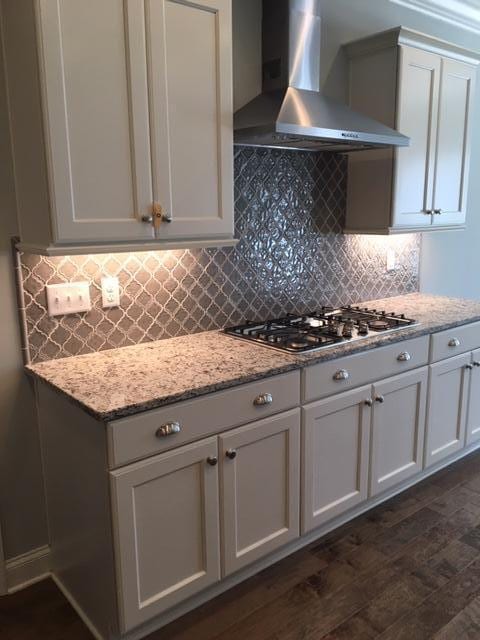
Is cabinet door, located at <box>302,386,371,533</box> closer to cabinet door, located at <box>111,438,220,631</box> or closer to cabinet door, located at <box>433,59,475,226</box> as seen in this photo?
cabinet door, located at <box>111,438,220,631</box>

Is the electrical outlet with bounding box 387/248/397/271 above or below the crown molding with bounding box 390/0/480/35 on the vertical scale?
below

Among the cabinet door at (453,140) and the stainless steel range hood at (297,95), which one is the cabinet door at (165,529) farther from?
the cabinet door at (453,140)

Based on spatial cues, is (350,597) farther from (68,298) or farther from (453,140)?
(453,140)

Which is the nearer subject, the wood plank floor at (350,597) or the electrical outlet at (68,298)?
the wood plank floor at (350,597)

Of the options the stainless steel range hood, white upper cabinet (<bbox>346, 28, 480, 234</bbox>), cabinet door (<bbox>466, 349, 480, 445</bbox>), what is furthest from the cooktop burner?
the stainless steel range hood

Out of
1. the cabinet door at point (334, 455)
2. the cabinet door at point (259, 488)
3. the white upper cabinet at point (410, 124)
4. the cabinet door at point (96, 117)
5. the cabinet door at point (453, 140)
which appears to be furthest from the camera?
the cabinet door at point (453, 140)

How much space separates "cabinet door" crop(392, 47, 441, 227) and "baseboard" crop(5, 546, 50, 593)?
2.31 m

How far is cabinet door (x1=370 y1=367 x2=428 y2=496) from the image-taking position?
2.55 meters

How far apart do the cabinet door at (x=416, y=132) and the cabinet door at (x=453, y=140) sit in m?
0.07

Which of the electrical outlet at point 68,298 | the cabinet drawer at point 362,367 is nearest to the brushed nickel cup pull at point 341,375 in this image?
the cabinet drawer at point 362,367

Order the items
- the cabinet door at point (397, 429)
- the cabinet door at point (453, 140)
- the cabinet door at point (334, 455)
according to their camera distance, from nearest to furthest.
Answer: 1. the cabinet door at point (334, 455)
2. the cabinet door at point (397, 429)
3. the cabinet door at point (453, 140)

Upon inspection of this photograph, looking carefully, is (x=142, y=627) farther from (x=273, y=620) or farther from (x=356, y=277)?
(x=356, y=277)

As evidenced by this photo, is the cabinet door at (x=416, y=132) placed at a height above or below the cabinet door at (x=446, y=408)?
above

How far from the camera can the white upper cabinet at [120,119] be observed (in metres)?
1.71
